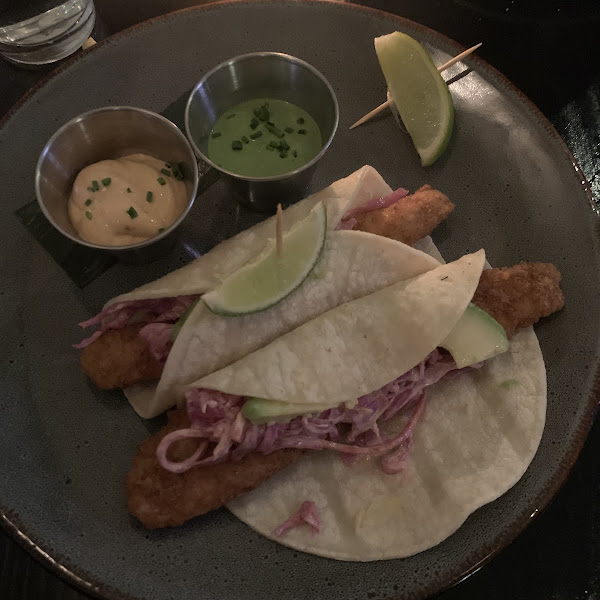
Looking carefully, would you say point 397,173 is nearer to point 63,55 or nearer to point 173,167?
point 173,167

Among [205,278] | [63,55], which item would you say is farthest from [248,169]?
[63,55]

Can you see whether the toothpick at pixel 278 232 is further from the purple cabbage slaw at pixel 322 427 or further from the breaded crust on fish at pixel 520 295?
the breaded crust on fish at pixel 520 295

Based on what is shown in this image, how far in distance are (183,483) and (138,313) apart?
0.83 m

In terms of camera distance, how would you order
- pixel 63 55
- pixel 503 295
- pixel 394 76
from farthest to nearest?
pixel 63 55 → pixel 394 76 → pixel 503 295

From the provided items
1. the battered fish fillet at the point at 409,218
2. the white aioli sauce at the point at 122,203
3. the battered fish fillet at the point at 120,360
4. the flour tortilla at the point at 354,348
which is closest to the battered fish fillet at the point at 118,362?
the battered fish fillet at the point at 120,360

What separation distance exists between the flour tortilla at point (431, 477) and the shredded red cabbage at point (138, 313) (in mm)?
908

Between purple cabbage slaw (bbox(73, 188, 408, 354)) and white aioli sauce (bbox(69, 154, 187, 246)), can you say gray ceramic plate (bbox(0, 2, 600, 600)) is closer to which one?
purple cabbage slaw (bbox(73, 188, 408, 354))

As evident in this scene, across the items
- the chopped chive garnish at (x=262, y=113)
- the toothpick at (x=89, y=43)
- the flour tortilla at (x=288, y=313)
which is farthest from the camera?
the toothpick at (x=89, y=43)

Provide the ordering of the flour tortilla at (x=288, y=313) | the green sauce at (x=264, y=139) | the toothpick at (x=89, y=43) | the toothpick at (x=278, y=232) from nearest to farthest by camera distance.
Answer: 1. the toothpick at (x=278, y=232)
2. the flour tortilla at (x=288, y=313)
3. the green sauce at (x=264, y=139)
4. the toothpick at (x=89, y=43)

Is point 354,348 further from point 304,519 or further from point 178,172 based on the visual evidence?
point 178,172

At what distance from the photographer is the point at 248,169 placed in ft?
9.12

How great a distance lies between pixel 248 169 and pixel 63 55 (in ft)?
5.62

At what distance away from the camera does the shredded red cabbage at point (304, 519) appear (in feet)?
7.72

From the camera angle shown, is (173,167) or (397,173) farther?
(397,173)
